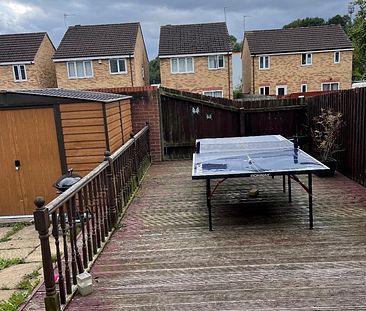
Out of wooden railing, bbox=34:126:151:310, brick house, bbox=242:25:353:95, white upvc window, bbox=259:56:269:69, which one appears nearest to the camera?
wooden railing, bbox=34:126:151:310

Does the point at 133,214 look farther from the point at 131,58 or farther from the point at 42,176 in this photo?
the point at 131,58

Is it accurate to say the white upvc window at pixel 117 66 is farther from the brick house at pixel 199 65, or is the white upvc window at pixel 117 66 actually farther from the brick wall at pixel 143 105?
the brick wall at pixel 143 105

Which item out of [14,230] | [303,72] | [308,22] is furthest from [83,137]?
[308,22]

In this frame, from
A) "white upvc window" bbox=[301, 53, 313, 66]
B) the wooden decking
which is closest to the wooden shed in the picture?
the wooden decking

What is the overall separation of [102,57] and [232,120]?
1596 cm

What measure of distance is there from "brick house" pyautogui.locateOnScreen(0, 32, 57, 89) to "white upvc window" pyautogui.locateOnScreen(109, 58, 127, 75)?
5101 mm

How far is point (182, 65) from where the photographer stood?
23875mm

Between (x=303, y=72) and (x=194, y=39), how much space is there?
8.04m

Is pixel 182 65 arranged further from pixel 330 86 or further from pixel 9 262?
pixel 9 262

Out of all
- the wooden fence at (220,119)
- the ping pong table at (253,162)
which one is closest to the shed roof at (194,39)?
the wooden fence at (220,119)

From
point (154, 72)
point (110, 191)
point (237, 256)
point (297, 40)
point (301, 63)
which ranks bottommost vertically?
point (237, 256)

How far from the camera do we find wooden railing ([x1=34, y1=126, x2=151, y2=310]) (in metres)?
2.68

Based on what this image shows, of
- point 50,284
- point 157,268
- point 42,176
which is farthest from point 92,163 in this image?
point 50,284

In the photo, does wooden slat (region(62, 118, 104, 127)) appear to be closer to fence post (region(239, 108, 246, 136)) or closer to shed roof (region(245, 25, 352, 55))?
fence post (region(239, 108, 246, 136))
